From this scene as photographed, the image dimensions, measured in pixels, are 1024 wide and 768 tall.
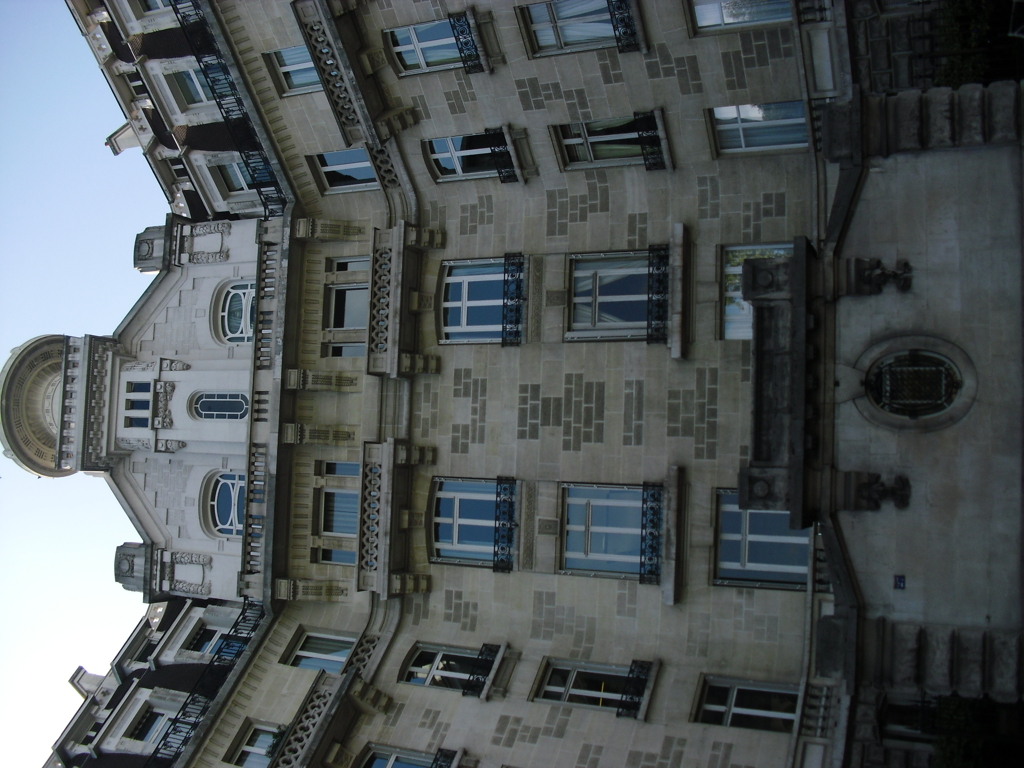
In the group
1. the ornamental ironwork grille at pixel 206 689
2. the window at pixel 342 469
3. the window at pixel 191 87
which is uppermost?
the window at pixel 191 87

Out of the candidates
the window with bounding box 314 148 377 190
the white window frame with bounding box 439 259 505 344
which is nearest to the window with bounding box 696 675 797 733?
the white window frame with bounding box 439 259 505 344

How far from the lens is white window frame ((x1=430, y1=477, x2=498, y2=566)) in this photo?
1886cm

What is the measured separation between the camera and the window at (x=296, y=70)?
19578 mm

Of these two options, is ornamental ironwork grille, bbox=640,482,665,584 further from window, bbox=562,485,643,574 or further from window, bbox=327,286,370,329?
window, bbox=327,286,370,329

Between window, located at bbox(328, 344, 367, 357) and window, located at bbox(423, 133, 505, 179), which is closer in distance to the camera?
window, located at bbox(423, 133, 505, 179)

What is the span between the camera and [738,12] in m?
16.4

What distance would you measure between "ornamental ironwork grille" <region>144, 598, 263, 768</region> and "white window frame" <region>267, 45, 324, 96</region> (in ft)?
39.0

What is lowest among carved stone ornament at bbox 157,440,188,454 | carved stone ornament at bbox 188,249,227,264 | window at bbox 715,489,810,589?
window at bbox 715,489,810,589

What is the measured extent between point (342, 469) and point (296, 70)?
355 inches

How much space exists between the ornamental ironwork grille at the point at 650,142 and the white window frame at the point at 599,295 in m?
1.79

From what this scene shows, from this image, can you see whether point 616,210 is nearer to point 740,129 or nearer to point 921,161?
point 740,129

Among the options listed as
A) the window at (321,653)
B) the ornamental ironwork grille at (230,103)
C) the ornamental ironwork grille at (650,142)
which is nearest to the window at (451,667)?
the window at (321,653)

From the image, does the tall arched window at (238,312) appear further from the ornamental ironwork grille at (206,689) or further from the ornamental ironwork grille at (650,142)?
the ornamental ironwork grille at (650,142)

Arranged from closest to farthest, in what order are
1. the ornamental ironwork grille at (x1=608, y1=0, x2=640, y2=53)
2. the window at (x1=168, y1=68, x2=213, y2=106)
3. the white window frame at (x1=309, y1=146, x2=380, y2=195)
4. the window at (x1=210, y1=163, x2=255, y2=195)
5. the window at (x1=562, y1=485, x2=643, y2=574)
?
the ornamental ironwork grille at (x1=608, y1=0, x2=640, y2=53) → the window at (x1=562, y1=485, x2=643, y2=574) → the white window frame at (x1=309, y1=146, x2=380, y2=195) → the window at (x1=168, y1=68, x2=213, y2=106) → the window at (x1=210, y1=163, x2=255, y2=195)
